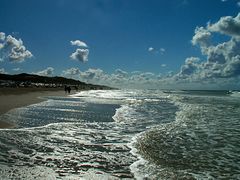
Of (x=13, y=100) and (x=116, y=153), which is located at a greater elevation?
(x=13, y=100)

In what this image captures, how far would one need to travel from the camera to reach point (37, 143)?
1131 centimetres

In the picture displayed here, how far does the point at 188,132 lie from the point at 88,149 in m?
6.66

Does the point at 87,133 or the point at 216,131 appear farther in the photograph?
the point at 216,131

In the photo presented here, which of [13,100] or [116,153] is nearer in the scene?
[116,153]

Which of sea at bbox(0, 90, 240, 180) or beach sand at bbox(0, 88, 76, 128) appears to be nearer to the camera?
sea at bbox(0, 90, 240, 180)

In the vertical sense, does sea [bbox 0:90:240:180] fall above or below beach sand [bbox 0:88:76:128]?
below

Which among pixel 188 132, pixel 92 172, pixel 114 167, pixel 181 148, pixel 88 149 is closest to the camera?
pixel 92 172

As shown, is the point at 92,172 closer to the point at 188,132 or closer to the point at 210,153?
the point at 210,153

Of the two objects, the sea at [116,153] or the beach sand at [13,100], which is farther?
the beach sand at [13,100]

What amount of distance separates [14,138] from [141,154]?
205 inches

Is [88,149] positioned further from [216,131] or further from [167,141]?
[216,131]

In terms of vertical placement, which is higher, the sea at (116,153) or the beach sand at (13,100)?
the beach sand at (13,100)

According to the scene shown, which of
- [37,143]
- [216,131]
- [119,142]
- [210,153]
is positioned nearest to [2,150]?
[37,143]

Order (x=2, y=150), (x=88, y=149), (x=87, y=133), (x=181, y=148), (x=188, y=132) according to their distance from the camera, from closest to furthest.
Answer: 1. (x=2, y=150)
2. (x=88, y=149)
3. (x=181, y=148)
4. (x=87, y=133)
5. (x=188, y=132)
